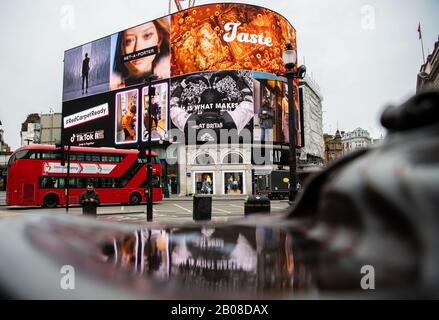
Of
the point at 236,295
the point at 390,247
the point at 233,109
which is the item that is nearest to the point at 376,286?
the point at 390,247

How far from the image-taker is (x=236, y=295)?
0.95m

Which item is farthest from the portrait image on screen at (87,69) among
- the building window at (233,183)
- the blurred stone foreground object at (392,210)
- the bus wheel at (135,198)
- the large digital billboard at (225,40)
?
the blurred stone foreground object at (392,210)

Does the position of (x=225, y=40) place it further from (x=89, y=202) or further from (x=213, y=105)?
(x=89, y=202)

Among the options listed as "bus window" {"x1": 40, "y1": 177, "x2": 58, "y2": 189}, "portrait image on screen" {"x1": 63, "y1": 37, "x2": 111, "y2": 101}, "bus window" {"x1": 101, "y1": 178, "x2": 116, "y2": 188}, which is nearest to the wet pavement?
"bus window" {"x1": 40, "y1": 177, "x2": 58, "y2": 189}

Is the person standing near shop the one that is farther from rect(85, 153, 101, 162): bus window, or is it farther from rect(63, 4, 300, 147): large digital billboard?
rect(63, 4, 300, 147): large digital billboard

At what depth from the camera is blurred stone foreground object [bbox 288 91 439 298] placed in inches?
28.8

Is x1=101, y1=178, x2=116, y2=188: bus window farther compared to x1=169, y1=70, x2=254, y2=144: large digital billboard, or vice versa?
x1=169, y1=70, x2=254, y2=144: large digital billboard

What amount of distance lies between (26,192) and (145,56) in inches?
1049

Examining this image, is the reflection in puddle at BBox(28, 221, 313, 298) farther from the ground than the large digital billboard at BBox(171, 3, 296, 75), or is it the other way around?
the large digital billboard at BBox(171, 3, 296, 75)

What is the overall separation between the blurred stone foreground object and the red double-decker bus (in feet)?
58.5

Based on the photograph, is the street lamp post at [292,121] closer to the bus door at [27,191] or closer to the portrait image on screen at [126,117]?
the bus door at [27,191]

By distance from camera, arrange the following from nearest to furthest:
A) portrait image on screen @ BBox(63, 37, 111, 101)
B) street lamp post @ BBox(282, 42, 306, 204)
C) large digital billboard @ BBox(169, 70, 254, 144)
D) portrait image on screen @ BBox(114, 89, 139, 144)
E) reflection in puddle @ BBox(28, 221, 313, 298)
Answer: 1. reflection in puddle @ BBox(28, 221, 313, 298)
2. street lamp post @ BBox(282, 42, 306, 204)
3. large digital billboard @ BBox(169, 70, 254, 144)
4. portrait image on screen @ BBox(114, 89, 139, 144)
5. portrait image on screen @ BBox(63, 37, 111, 101)

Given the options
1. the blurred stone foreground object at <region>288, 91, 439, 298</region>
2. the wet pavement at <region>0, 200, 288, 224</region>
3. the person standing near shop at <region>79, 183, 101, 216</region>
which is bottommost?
the wet pavement at <region>0, 200, 288, 224</region>

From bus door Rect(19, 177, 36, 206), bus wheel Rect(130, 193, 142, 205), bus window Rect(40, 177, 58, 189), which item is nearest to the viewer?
bus door Rect(19, 177, 36, 206)
